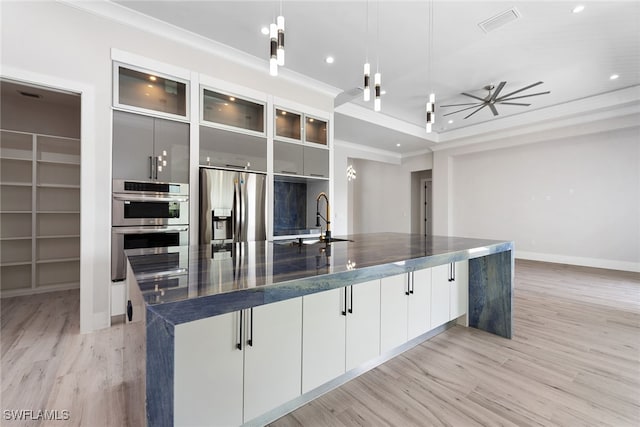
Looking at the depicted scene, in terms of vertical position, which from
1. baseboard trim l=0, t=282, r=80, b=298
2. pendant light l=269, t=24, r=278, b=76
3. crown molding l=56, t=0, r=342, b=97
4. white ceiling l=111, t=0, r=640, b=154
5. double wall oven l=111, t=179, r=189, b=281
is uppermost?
white ceiling l=111, t=0, r=640, b=154

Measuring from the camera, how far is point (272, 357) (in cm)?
130

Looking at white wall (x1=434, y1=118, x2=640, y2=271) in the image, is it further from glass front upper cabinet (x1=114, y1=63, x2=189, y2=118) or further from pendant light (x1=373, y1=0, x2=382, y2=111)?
glass front upper cabinet (x1=114, y1=63, x2=189, y2=118)

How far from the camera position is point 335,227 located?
6.35 meters

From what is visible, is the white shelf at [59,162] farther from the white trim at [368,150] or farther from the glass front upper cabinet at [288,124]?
the white trim at [368,150]

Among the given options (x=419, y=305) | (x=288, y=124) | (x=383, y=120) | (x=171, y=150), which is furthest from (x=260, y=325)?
(x=383, y=120)

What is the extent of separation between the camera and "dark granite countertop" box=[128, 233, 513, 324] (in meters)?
0.78

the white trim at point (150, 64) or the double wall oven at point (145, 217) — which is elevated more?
the white trim at point (150, 64)

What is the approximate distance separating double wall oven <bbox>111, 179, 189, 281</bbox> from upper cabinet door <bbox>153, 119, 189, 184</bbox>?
0.12 m

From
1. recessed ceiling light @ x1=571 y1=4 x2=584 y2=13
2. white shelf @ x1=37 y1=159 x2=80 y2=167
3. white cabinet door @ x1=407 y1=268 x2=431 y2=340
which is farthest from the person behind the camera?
white shelf @ x1=37 y1=159 x2=80 y2=167

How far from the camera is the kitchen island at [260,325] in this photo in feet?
2.48

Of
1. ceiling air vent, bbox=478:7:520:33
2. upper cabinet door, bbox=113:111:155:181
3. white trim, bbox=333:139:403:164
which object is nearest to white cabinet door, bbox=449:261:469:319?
ceiling air vent, bbox=478:7:520:33

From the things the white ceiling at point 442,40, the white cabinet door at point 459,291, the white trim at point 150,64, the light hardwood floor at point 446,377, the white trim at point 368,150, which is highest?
the white ceiling at point 442,40

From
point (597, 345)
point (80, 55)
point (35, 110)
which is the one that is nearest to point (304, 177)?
point (80, 55)

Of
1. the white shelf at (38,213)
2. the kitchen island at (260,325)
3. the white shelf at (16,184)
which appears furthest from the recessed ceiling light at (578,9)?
the white shelf at (16,184)
